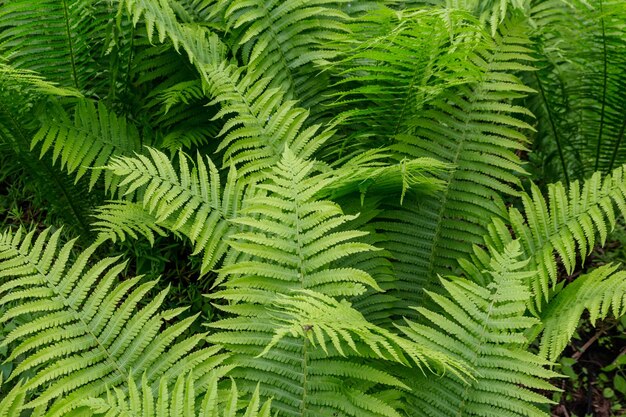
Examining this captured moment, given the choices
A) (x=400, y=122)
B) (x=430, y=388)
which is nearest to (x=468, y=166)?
(x=400, y=122)

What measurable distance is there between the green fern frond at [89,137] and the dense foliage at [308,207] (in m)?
0.01

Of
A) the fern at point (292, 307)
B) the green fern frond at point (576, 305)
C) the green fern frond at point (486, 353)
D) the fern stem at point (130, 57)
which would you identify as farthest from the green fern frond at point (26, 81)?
the green fern frond at point (576, 305)

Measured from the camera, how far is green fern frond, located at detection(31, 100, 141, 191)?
231 centimetres

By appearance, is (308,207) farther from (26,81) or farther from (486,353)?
(26,81)

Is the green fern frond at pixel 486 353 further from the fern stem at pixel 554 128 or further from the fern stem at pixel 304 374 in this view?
the fern stem at pixel 554 128

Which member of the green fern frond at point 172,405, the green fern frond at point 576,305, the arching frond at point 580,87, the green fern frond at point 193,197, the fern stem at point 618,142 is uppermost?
the arching frond at point 580,87

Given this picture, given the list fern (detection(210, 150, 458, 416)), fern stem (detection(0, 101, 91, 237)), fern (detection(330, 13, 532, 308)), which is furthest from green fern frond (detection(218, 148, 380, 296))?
fern stem (detection(0, 101, 91, 237))

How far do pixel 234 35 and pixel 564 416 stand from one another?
2053 millimetres

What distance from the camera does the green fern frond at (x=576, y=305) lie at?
1.76m

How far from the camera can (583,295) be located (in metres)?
1.88

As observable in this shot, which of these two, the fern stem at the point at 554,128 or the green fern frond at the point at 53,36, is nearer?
the green fern frond at the point at 53,36

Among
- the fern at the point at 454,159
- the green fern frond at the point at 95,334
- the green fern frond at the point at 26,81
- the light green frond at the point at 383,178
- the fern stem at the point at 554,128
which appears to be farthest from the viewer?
the fern stem at the point at 554,128

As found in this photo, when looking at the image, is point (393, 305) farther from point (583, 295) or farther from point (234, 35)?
point (234, 35)

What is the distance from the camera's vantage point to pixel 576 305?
1.86m
